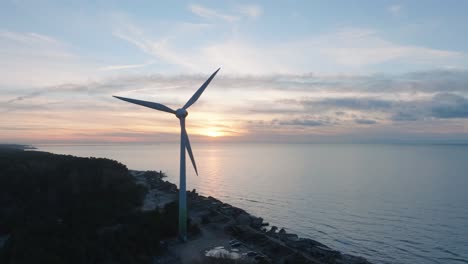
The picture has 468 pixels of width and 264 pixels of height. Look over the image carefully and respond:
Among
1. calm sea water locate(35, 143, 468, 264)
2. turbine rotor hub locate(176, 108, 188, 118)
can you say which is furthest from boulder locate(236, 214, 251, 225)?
turbine rotor hub locate(176, 108, 188, 118)

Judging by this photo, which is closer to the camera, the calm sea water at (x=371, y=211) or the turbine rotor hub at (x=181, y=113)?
the turbine rotor hub at (x=181, y=113)

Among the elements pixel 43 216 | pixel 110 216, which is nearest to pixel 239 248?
pixel 110 216

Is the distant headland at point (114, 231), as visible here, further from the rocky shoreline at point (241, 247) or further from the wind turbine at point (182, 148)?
the wind turbine at point (182, 148)

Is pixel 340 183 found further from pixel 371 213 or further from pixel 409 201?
pixel 371 213

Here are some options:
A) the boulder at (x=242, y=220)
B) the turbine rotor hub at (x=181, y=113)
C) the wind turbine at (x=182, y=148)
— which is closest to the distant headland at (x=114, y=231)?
the boulder at (x=242, y=220)

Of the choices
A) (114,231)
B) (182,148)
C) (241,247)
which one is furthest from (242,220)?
(114,231)

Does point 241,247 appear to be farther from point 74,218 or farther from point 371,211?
point 371,211

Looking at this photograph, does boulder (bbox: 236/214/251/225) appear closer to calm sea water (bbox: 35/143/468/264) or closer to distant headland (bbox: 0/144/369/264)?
distant headland (bbox: 0/144/369/264)

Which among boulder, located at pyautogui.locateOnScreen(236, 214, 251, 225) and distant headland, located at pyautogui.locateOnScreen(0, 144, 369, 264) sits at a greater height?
distant headland, located at pyautogui.locateOnScreen(0, 144, 369, 264)
